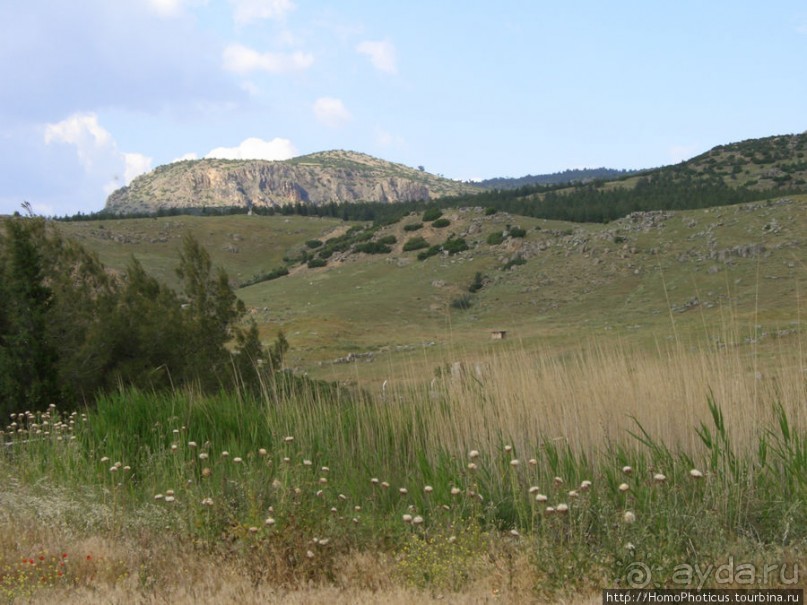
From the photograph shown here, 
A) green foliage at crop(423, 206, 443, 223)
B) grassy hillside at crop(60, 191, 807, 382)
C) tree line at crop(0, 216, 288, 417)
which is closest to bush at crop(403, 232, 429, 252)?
grassy hillside at crop(60, 191, 807, 382)

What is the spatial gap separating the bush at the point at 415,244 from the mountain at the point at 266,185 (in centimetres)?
11966

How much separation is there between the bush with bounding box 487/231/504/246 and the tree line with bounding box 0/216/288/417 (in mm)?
28951

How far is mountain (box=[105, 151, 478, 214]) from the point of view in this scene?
167375 millimetres

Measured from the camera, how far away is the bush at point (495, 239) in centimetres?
4088

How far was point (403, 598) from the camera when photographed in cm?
404

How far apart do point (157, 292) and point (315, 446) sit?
25.6 ft

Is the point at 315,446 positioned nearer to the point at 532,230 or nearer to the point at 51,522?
the point at 51,522

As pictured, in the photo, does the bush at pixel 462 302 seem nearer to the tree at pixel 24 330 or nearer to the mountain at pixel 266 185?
the tree at pixel 24 330

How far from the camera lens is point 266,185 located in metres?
178

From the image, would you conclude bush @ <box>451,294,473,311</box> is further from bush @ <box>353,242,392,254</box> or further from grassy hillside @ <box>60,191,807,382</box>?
bush @ <box>353,242,392,254</box>

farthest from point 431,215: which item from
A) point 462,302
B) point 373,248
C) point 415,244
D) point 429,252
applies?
point 462,302

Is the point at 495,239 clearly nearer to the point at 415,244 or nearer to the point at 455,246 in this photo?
the point at 455,246

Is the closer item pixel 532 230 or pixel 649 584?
pixel 649 584

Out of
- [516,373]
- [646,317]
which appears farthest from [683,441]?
[646,317]
